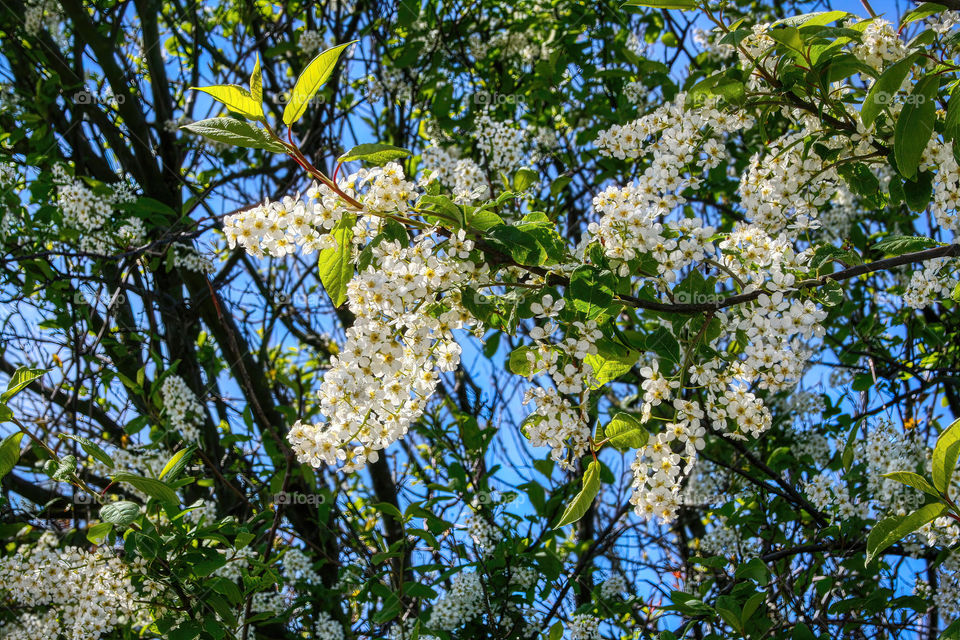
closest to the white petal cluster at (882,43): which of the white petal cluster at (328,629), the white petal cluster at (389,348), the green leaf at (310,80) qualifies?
the white petal cluster at (389,348)

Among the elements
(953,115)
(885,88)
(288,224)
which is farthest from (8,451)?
(953,115)

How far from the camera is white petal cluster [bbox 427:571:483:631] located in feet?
10.5

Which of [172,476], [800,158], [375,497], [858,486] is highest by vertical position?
[375,497]

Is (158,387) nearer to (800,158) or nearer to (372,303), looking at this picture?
(372,303)

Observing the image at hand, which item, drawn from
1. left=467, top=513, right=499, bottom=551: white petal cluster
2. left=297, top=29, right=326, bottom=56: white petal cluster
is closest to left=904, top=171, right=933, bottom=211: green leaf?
left=467, top=513, right=499, bottom=551: white petal cluster

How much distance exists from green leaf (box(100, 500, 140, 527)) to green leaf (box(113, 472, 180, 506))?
60 mm


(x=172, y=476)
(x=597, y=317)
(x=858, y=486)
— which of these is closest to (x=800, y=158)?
(x=597, y=317)

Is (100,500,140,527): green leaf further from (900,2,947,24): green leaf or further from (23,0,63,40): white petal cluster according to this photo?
(23,0,63,40): white petal cluster

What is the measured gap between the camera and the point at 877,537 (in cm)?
180

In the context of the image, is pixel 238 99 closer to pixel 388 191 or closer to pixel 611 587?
pixel 388 191

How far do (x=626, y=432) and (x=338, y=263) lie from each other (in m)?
0.72

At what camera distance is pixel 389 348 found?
170cm

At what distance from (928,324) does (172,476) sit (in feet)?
11.9

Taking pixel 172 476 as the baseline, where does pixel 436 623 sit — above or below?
below
